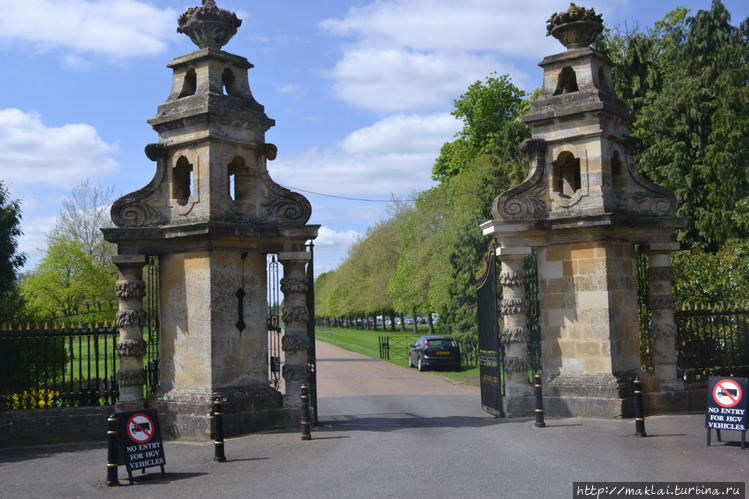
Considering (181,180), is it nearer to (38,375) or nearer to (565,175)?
(38,375)

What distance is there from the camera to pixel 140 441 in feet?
30.9

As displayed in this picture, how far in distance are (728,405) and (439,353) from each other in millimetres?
17647

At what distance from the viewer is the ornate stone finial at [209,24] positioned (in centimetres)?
1290

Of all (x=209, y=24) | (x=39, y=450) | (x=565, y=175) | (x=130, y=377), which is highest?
(x=209, y=24)

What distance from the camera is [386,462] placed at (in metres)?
9.65

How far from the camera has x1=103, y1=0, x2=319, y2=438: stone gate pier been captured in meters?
12.2

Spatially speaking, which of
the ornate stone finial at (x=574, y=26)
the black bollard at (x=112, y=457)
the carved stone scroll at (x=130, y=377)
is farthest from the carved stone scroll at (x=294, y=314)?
the ornate stone finial at (x=574, y=26)

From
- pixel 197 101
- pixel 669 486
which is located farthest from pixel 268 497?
pixel 197 101

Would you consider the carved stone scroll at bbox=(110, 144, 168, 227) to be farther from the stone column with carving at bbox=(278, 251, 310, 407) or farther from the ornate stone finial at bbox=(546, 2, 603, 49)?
the ornate stone finial at bbox=(546, 2, 603, 49)

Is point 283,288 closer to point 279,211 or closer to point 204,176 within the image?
point 279,211

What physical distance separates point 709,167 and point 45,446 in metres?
23.1

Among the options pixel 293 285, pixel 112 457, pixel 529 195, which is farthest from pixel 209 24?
pixel 112 457

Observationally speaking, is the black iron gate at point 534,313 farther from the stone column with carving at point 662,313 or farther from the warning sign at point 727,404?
the warning sign at point 727,404

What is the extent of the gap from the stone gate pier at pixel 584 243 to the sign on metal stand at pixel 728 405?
241 cm
